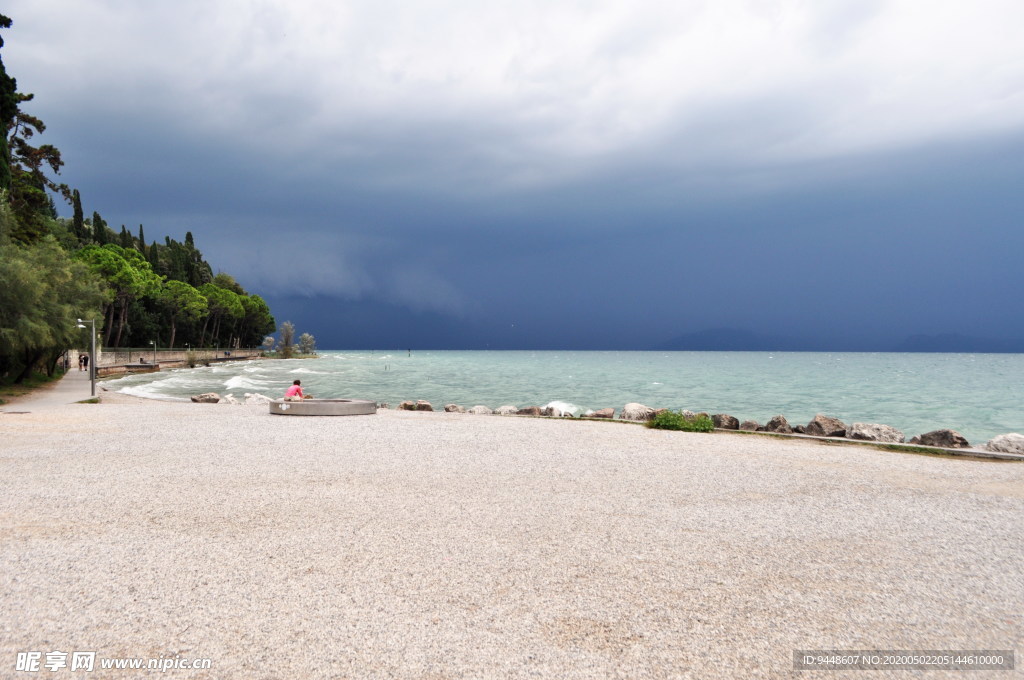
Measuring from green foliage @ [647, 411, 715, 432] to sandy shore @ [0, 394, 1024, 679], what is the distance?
5.33 meters

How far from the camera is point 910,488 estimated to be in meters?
8.71

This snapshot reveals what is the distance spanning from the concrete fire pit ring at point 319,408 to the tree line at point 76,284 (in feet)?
46.4

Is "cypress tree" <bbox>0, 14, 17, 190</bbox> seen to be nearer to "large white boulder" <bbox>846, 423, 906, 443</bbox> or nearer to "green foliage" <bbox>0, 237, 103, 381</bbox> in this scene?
"green foliage" <bbox>0, 237, 103, 381</bbox>

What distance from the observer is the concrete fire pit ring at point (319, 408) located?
1888 centimetres

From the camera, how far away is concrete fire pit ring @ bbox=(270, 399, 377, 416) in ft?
61.9

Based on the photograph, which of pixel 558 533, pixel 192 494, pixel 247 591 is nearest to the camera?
pixel 247 591

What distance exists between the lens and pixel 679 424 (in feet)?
53.2

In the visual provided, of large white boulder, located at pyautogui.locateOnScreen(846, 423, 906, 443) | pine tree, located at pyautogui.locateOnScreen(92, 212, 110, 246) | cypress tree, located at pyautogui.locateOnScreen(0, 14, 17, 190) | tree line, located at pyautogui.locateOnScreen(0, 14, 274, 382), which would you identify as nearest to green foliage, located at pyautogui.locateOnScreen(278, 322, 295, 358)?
tree line, located at pyautogui.locateOnScreen(0, 14, 274, 382)

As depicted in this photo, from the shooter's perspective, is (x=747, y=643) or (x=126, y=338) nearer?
(x=747, y=643)

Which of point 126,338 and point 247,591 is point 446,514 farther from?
A: point 126,338

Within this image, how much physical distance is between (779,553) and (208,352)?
100394 millimetres

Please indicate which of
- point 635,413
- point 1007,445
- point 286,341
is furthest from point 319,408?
point 286,341

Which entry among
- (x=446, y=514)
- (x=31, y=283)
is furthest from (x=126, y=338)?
(x=446, y=514)

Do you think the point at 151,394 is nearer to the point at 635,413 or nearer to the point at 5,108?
the point at 5,108
